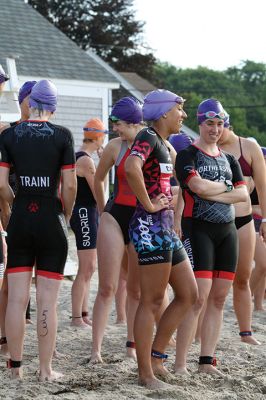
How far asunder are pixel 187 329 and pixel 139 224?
3.36 feet

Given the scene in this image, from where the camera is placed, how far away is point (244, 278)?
7641mm

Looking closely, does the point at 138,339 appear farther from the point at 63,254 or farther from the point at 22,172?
the point at 22,172

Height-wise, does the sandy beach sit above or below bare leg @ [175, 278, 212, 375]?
below

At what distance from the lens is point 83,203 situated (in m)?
8.67

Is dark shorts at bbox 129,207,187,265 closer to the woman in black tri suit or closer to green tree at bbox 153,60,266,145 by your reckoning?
the woman in black tri suit

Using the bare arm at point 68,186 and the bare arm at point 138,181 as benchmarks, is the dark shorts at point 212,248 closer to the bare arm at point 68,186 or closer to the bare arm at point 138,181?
the bare arm at point 138,181

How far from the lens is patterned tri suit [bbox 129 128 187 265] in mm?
5949

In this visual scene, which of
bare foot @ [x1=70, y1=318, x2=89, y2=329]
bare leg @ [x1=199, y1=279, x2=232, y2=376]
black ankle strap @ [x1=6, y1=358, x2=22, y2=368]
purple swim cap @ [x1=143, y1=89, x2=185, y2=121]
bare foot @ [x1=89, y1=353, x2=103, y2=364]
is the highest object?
purple swim cap @ [x1=143, y1=89, x2=185, y2=121]

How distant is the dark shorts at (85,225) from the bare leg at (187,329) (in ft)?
7.46

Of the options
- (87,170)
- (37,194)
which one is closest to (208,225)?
(37,194)

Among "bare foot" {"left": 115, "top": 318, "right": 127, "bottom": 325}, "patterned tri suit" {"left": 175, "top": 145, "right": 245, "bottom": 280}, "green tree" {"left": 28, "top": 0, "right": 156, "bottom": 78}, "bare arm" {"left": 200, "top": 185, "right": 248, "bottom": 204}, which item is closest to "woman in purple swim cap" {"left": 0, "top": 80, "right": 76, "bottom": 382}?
"patterned tri suit" {"left": 175, "top": 145, "right": 245, "bottom": 280}

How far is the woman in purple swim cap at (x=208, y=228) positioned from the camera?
655cm

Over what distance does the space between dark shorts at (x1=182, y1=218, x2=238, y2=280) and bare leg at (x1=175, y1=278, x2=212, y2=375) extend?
0.08 m

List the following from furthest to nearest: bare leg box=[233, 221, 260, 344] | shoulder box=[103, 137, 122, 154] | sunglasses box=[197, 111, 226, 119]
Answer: bare leg box=[233, 221, 260, 344]
shoulder box=[103, 137, 122, 154]
sunglasses box=[197, 111, 226, 119]
